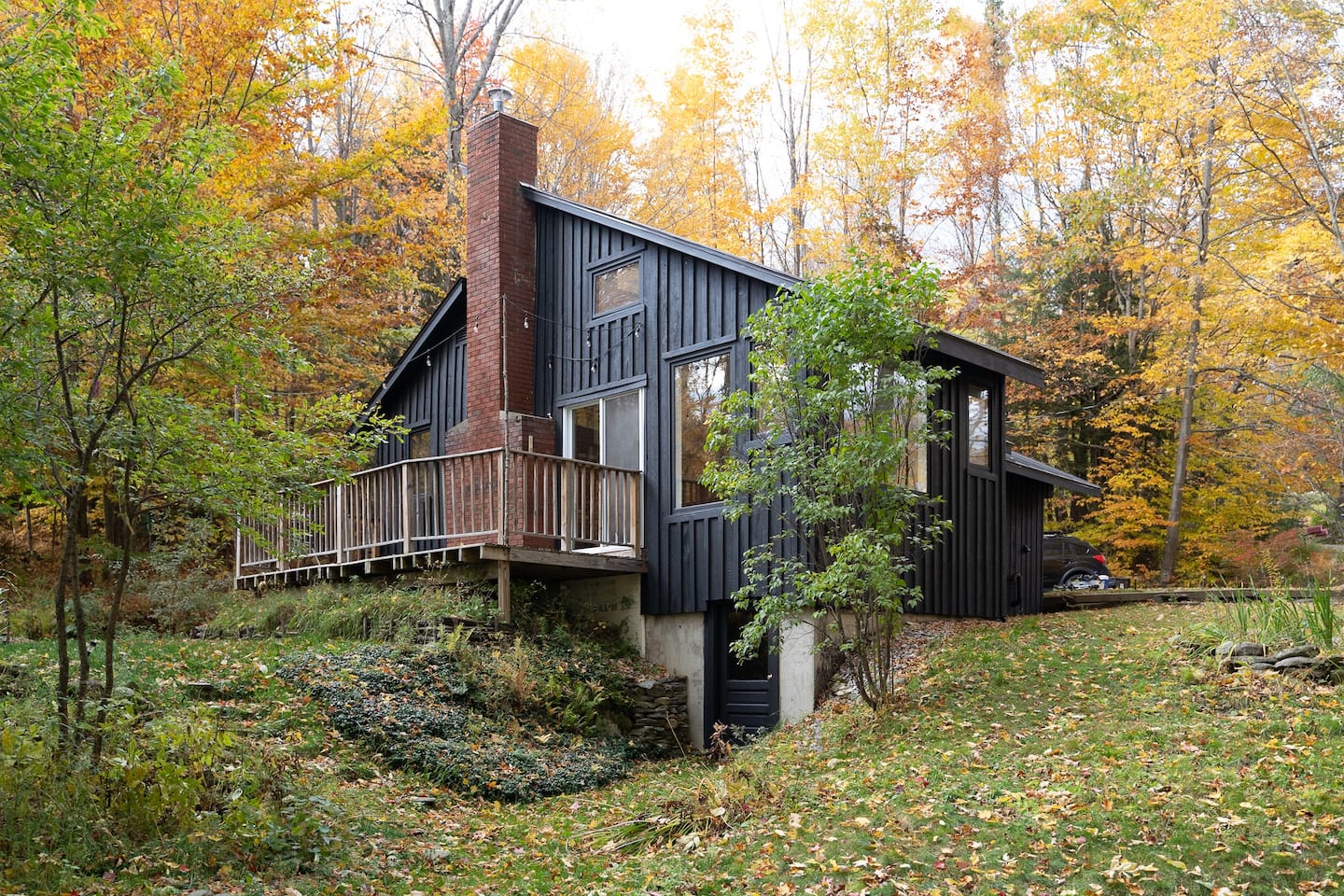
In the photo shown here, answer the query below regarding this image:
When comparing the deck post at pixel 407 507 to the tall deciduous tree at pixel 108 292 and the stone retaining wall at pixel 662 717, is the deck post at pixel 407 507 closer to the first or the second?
the stone retaining wall at pixel 662 717

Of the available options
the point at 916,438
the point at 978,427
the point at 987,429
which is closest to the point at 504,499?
the point at 916,438

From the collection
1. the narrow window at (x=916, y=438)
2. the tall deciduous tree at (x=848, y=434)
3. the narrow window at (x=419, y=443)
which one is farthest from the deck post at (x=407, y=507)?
the narrow window at (x=916, y=438)

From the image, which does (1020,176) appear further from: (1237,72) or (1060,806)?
(1060,806)

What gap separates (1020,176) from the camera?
2670 cm

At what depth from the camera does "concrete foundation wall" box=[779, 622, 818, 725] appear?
37.3 ft

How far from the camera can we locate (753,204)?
2948 cm

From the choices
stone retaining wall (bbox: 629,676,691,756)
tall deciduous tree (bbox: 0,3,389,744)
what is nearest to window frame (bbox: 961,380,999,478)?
stone retaining wall (bbox: 629,676,691,756)

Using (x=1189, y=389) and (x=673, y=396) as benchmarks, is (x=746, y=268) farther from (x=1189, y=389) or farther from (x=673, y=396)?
(x=1189, y=389)

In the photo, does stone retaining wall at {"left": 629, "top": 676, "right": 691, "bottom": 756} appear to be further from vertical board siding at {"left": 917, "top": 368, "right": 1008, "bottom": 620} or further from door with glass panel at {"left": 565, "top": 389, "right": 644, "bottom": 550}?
vertical board siding at {"left": 917, "top": 368, "right": 1008, "bottom": 620}

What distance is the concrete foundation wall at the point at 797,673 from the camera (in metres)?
11.4

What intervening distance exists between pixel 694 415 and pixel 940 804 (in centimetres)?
687

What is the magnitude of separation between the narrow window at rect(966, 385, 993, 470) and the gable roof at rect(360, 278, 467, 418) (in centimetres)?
738

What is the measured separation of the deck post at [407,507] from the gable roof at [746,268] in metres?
4.16

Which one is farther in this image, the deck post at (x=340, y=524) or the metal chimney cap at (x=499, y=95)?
the metal chimney cap at (x=499, y=95)
